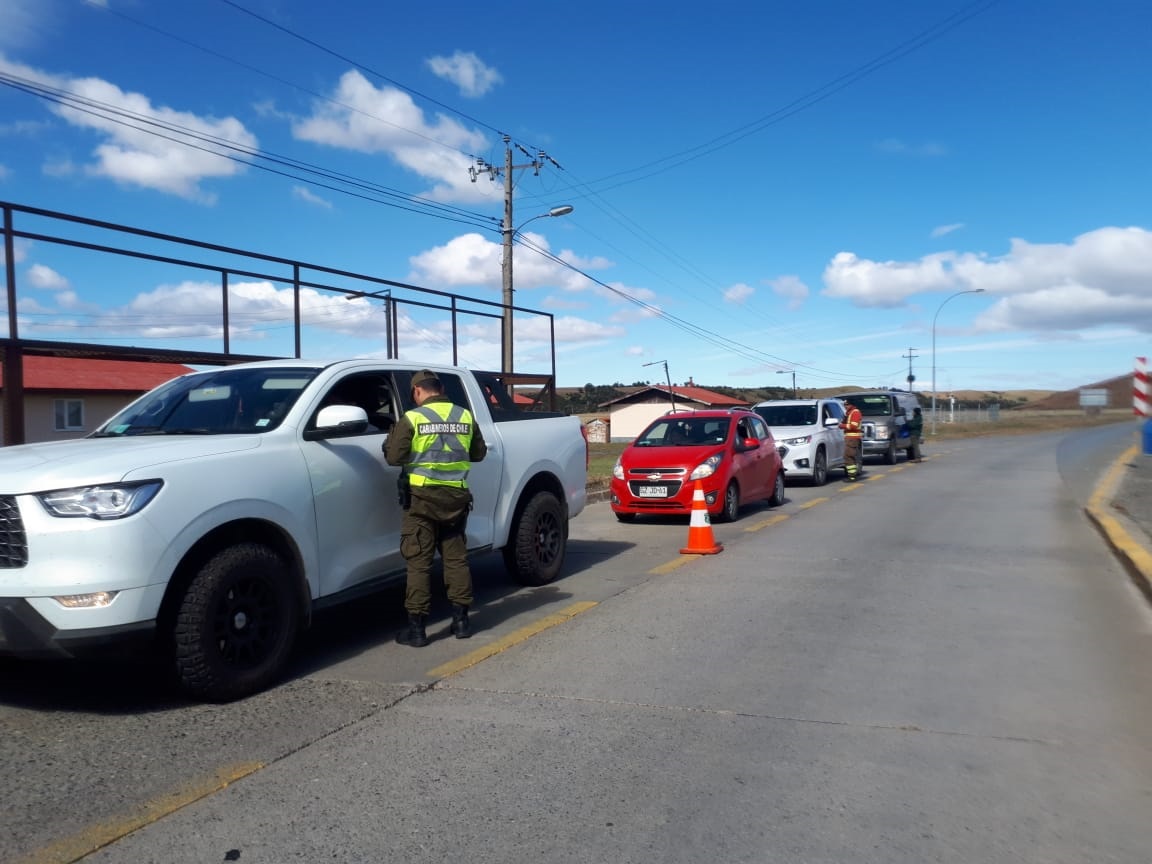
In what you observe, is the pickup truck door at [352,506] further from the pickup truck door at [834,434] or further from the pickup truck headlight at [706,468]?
the pickup truck door at [834,434]

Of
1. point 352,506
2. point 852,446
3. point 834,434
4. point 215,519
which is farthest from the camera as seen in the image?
point 852,446

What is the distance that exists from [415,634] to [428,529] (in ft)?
2.50

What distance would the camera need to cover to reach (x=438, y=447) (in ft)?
19.1

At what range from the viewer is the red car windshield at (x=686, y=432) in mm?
13547

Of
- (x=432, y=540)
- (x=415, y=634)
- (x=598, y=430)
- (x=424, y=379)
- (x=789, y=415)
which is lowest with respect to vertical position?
(x=415, y=634)

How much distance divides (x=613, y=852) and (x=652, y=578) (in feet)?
17.7

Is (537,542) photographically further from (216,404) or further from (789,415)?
(789,415)

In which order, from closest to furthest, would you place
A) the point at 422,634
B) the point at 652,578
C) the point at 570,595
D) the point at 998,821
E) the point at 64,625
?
the point at 998,821
the point at 64,625
the point at 422,634
the point at 570,595
the point at 652,578

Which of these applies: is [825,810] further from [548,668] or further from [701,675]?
[548,668]

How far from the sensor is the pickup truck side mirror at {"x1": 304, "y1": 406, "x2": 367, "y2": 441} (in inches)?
212

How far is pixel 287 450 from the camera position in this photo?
5262 mm

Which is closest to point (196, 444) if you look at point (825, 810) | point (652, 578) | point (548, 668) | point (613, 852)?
point (548, 668)

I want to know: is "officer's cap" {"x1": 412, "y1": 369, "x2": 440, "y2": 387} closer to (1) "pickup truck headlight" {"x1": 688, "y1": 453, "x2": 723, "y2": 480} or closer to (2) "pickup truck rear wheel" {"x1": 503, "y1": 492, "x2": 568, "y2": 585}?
(2) "pickup truck rear wheel" {"x1": 503, "y1": 492, "x2": 568, "y2": 585}

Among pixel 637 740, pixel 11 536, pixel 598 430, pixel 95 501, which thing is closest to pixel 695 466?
pixel 637 740
